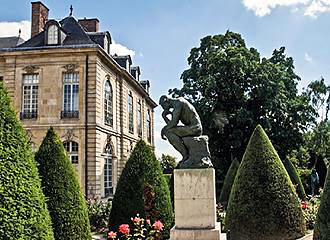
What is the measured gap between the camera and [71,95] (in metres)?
21.5

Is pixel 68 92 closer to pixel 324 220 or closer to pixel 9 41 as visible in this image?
pixel 9 41

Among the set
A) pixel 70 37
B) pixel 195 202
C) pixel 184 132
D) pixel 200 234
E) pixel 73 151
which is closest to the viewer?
pixel 200 234

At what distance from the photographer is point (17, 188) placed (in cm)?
401

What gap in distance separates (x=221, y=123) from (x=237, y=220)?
14.3 metres

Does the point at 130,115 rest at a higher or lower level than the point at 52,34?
lower

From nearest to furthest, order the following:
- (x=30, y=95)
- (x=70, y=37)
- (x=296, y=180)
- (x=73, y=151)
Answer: (x=296, y=180) < (x=73, y=151) < (x=30, y=95) < (x=70, y=37)

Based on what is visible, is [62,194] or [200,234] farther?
[200,234]

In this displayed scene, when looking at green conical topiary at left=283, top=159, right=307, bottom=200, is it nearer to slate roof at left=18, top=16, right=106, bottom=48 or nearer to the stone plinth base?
the stone plinth base

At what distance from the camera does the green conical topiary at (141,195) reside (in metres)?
9.11

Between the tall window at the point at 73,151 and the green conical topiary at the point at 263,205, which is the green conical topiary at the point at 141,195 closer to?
the green conical topiary at the point at 263,205

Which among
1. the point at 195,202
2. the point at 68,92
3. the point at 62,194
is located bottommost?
the point at 195,202

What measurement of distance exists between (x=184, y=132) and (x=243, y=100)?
16.6 meters

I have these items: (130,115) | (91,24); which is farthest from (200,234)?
(91,24)

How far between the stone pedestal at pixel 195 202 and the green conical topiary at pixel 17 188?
3946mm
